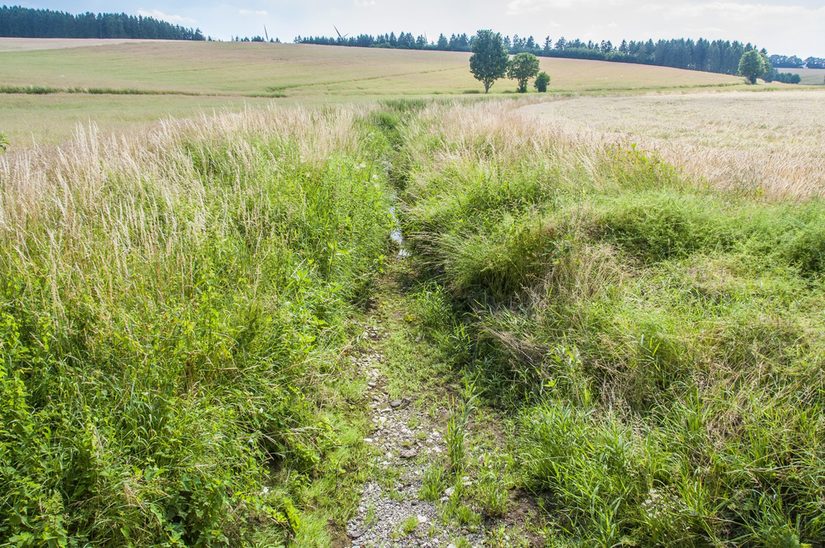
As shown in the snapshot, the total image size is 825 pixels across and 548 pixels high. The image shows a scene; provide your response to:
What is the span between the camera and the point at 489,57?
60.3 m

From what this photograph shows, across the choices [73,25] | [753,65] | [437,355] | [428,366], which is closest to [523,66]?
[753,65]

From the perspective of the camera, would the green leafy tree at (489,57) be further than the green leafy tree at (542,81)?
Yes

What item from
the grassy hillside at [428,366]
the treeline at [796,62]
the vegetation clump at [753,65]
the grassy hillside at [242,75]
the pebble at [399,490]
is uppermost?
the treeline at [796,62]

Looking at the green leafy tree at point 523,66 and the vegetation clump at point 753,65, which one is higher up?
the vegetation clump at point 753,65

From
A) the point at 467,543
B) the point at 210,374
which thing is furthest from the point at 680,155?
the point at 210,374

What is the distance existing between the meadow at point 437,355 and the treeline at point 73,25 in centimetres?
12163

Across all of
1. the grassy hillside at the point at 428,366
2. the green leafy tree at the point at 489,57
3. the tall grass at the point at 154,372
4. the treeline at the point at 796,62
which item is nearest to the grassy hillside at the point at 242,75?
the green leafy tree at the point at 489,57

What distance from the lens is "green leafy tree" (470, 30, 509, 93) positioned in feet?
198

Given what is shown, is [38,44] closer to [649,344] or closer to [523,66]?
[523,66]

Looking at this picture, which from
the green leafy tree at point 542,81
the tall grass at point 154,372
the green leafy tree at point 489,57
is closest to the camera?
the tall grass at point 154,372

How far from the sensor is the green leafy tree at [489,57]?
6022 centimetres

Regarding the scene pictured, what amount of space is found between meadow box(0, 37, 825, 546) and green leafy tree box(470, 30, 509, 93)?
5972 centimetres

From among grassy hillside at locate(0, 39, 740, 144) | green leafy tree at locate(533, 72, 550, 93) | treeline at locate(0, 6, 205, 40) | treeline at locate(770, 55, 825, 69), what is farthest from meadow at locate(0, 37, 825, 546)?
treeline at locate(770, 55, 825, 69)

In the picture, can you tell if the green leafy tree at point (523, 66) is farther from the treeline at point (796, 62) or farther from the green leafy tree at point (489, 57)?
the treeline at point (796, 62)
